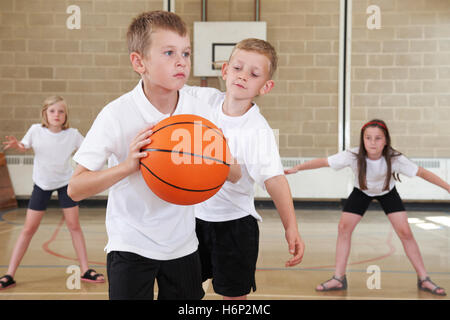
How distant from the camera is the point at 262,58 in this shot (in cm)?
202

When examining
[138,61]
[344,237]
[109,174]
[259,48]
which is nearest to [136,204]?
[109,174]

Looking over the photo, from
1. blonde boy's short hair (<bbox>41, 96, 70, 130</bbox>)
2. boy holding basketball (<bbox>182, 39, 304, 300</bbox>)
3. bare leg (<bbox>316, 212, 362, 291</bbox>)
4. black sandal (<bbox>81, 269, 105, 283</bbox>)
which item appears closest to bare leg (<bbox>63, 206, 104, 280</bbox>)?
black sandal (<bbox>81, 269, 105, 283</bbox>)

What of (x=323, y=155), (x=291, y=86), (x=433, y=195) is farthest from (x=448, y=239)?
(x=291, y=86)

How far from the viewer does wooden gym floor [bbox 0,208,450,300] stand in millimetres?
3338

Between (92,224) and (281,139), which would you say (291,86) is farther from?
(92,224)

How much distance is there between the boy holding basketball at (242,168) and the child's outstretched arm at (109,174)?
2.14 ft

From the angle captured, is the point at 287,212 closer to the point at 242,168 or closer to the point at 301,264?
the point at 242,168

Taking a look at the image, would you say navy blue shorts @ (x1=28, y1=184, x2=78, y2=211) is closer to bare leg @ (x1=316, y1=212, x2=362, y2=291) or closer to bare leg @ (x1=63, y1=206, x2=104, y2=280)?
bare leg @ (x1=63, y1=206, x2=104, y2=280)

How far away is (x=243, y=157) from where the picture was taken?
6.82 feet

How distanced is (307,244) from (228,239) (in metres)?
2.98

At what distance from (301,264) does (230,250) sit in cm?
219

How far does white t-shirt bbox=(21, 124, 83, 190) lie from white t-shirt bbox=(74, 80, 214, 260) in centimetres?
227

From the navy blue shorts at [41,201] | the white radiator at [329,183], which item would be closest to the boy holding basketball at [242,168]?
the navy blue shorts at [41,201]
